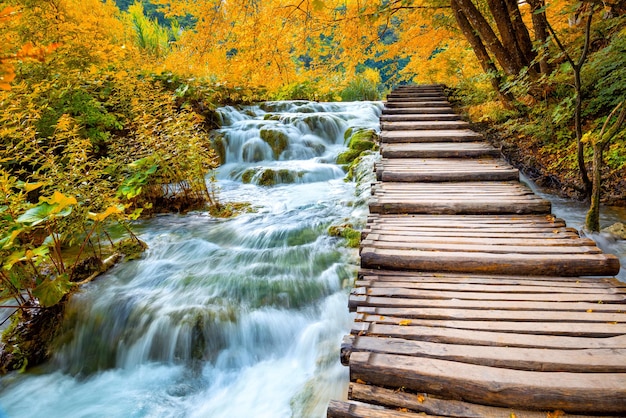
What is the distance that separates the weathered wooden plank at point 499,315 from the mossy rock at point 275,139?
7886 millimetres

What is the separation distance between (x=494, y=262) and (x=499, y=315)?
65 cm

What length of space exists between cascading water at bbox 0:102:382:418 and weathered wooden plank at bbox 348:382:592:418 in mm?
1171

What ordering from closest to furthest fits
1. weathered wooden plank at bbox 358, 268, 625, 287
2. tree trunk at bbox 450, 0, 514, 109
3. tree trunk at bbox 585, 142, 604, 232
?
weathered wooden plank at bbox 358, 268, 625, 287
tree trunk at bbox 585, 142, 604, 232
tree trunk at bbox 450, 0, 514, 109

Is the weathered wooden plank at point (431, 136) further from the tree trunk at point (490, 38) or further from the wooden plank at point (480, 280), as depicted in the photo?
the wooden plank at point (480, 280)

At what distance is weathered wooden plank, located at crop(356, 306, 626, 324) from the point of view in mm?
2064

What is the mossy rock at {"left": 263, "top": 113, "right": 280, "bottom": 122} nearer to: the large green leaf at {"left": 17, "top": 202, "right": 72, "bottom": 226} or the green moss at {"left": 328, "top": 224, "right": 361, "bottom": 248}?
the green moss at {"left": 328, "top": 224, "right": 361, "bottom": 248}

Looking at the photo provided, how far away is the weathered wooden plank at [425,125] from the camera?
7312mm

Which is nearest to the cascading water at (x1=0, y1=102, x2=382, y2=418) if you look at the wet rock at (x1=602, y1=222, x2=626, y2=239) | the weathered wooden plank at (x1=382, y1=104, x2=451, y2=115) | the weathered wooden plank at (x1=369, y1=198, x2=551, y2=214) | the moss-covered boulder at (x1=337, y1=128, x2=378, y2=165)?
the weathered wooden plank at (x1=369, y1=198, x2=551, y2=214)

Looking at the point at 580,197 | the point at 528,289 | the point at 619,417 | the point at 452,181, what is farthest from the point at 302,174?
the point at 619,417

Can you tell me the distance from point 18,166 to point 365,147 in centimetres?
732

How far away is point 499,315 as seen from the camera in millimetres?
2131

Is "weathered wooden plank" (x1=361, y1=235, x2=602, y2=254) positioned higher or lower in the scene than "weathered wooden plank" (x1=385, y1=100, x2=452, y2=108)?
lower

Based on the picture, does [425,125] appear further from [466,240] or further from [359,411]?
[359,411]

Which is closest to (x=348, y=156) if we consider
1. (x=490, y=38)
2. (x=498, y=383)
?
(x=490, y=38)
